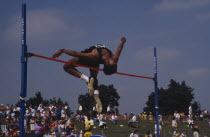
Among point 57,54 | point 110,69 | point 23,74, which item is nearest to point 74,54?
point 57,54

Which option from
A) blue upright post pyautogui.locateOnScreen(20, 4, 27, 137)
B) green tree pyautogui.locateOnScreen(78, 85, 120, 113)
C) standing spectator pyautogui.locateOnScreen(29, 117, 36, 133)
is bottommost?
standing spectator pyautogui.locateOnScreen(29, 117, 36, 133)

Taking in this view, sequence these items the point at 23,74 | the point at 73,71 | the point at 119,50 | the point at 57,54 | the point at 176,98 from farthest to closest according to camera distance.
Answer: the point at 176,98
the point at 119,50
the point at 73,71
the point at 57,54
the point at 23,74

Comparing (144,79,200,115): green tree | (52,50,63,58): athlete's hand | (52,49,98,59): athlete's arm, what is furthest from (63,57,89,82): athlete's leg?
(144,79,200,115): green tree

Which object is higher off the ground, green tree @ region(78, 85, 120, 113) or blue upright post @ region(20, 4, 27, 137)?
green tree @ region(78, 85, 120, 113)

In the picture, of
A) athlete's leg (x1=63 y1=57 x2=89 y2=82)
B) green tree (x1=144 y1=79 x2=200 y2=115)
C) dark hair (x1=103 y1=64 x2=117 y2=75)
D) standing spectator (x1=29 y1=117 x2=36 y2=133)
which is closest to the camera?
dark hair (x1=103 y1=64 x2=117 y2=75)

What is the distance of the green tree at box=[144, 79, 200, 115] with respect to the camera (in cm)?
5781

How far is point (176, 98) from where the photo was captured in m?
58.3

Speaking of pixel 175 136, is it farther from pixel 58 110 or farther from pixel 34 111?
pixel 34 111

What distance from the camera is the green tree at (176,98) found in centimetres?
5781

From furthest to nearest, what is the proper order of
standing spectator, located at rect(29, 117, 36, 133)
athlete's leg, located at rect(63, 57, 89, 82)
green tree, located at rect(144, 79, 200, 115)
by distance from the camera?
green tree, located at rect(144, 79, 200, 115) → standing spectator, located at rect(29, 117, 36, 133) → athlete's leg, located at rect(63, 57, 89, 82)

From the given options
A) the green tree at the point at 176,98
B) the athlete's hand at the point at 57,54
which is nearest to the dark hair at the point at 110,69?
the athlete's hand at the point at 57,54

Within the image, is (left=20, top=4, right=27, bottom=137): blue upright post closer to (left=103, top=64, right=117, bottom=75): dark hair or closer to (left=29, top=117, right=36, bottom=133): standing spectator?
(left=103, top=64, right=117, bottom=75): dark hair

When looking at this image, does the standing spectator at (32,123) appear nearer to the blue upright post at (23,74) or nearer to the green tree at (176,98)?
the blue upright post at (23,74)

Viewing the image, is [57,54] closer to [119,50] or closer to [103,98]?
[119,50]
